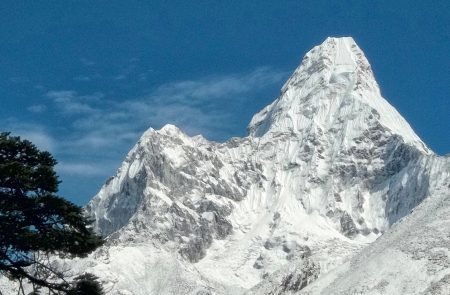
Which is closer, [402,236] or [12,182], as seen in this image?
[12,182]

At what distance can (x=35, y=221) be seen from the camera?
42844 mm

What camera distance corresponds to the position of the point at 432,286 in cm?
9031

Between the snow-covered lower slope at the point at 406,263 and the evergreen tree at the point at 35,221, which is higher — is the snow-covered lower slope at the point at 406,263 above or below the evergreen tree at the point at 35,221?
above

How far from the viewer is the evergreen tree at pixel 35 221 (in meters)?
42.1

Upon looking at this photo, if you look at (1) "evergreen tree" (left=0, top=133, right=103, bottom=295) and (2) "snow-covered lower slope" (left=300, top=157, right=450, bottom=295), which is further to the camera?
(2) "snow-covered lower slope" (left=300, top=157, right=450, bottom=295)

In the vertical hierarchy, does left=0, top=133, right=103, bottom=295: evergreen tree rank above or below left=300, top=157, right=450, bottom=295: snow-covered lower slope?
below

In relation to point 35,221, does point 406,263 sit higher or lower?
higher

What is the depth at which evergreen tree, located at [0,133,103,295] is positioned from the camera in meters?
42.1

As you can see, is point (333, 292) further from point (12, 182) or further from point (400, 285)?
point (12, 182)

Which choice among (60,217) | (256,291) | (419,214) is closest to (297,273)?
(256,291)

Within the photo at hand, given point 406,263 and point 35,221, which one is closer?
point 35,221

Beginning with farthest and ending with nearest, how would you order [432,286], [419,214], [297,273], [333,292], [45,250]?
[297,273]
[419,214]
[333,292]
[432,286]
[45,250]

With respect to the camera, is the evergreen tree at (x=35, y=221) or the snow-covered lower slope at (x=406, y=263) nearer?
the evergreen tree at (x=35, y=221)

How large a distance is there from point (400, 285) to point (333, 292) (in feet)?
26.9
